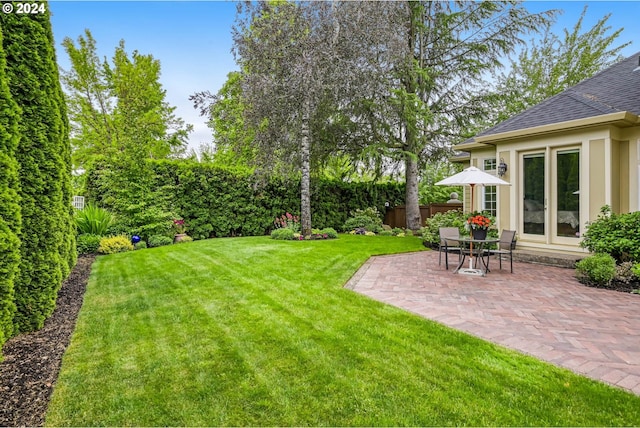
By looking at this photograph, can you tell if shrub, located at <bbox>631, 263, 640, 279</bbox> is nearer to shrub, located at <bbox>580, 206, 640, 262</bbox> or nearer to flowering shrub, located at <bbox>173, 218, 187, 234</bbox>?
shrub, located at <bbox>580, 206, 640, 262</bbox>

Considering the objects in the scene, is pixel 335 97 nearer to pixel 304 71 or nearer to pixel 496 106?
pixel 304 71

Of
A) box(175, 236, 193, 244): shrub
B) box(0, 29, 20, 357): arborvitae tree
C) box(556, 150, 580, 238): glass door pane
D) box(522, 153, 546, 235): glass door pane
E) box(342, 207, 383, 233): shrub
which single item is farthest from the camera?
box(342, 207, 383, 233): shrub

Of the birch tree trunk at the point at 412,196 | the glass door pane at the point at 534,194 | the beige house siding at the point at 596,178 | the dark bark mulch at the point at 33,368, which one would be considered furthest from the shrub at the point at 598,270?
the birch tree trunk at the point at 412,196

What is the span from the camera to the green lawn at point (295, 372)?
2.21 metres

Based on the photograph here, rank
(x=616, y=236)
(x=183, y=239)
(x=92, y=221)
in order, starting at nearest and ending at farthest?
(x=616, y=236) < (x=92, y=221) < (x=183, y=239)

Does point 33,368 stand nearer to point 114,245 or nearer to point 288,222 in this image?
point 114,245

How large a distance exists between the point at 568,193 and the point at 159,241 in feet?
35.0

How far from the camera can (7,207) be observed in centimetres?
290

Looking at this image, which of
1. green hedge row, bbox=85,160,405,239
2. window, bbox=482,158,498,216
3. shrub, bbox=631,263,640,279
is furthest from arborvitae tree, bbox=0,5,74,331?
window, bbox=482,158,498,216

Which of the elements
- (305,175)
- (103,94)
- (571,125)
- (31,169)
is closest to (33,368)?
(31,169)

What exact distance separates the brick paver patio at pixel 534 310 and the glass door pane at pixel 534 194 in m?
1.65

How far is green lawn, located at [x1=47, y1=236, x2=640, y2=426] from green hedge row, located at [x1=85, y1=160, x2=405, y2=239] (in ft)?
22.5

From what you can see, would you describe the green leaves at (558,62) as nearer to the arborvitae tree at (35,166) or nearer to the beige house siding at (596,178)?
the beige house siding at (596,178)

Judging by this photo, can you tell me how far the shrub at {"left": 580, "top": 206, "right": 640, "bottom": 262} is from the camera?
6.16 metres
